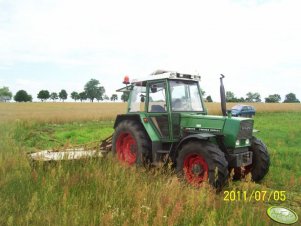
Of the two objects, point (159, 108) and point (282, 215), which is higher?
point (159, 108)

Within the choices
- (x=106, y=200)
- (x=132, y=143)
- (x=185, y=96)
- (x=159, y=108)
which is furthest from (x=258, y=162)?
(x=106, y=200)

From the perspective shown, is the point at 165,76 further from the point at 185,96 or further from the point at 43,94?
the point at 43,94

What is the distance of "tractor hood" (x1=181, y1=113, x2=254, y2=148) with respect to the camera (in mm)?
6317

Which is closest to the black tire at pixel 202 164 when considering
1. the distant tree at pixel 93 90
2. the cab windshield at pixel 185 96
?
the cab windshield at pixel 185 96

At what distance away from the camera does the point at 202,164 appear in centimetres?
594

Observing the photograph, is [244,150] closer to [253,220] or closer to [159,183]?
[159,183]

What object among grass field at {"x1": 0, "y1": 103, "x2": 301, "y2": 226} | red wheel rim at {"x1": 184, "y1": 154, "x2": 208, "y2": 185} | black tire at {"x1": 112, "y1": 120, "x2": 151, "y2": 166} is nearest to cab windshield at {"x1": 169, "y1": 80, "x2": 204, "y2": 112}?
black tire at {"x1": 112, "y1": 120, "x2": 151, "y2": 166}

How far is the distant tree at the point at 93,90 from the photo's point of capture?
91938mm

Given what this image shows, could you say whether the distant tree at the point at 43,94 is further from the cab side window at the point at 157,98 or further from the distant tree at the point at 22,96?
the cab side window at the point at 157,98

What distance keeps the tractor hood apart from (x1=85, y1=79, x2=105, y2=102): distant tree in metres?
85.1

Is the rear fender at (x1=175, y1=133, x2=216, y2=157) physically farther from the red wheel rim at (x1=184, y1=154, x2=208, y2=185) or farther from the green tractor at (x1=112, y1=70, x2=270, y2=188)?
the red wheel rim at (x1=184, y1=154, x2=208, y2=185)

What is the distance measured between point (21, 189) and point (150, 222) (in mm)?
1799

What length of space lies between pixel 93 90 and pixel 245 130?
87.7m

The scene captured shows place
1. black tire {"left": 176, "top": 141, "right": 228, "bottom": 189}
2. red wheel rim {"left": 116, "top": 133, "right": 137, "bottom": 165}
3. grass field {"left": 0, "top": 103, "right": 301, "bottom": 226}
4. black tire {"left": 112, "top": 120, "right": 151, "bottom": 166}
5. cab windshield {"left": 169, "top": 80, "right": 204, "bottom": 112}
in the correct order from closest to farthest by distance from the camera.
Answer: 1. grass field {"left": 0, "top": 103, "right": 301, "bottom": 226}
2. black tire {"left": 176, "top": 141, "right": 228, "bottom": 189}
3. black tire {"left": 112, "top": 120, "right": 151, "bottom": 166}
4. cab windshield {"left": 169, "top": 80, "right": 204, "bottom": 112}
5. red wheel rim {"left": 116, "top": 133, "right": 137, "bottom": 165}
